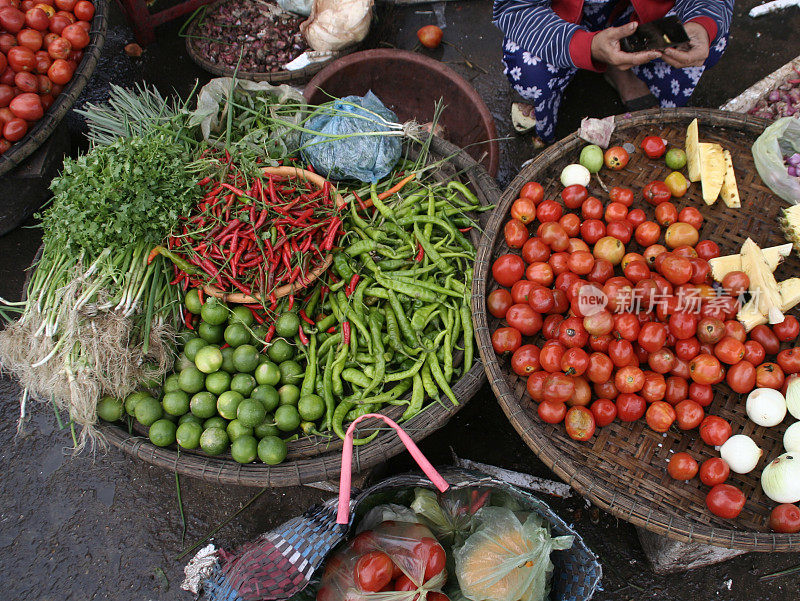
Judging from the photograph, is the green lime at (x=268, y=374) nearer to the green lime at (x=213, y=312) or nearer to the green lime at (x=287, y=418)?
the green lime at (x=287, y=418)

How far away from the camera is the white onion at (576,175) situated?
8.32ft

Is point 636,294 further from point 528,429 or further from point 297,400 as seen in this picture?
point 297,400

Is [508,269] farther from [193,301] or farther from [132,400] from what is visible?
[132,400]

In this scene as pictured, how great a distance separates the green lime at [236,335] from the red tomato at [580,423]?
4.85 feet

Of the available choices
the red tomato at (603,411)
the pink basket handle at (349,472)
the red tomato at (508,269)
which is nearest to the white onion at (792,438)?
the red tomato at (603,411)

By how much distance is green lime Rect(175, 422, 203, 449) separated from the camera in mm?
2324

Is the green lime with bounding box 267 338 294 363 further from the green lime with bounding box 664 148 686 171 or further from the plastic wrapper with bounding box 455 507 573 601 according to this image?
the green lime with bounding box 664 148 686 171

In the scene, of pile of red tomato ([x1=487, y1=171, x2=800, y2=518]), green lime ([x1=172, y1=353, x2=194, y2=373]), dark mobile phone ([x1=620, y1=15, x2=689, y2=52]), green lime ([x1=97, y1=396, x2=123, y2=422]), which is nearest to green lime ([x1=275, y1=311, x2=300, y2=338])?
green lime ([x1=172, y1=353, x2=194, y2=373])

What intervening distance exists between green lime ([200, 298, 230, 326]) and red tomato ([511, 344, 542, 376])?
52.7 inches

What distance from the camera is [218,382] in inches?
95.7

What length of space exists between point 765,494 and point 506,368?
106 centimetres

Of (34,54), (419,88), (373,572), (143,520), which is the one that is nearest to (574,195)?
(419,88)

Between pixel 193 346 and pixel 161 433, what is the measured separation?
0.41 m

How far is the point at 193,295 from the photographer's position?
A: 2.57 m
